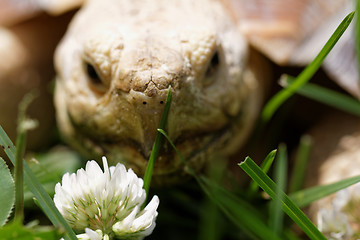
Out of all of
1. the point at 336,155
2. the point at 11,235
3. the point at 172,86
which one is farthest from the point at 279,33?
the point at 11,235

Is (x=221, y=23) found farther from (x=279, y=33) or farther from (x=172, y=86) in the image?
(x=172, y=86)

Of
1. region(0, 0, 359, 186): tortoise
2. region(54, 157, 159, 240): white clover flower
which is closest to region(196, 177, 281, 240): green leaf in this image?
region(0, 0, 359, 186): tortoise

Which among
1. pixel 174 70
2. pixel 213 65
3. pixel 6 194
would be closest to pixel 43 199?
pixel 6 194

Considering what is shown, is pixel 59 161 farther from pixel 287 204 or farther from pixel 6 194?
pixel 287 204

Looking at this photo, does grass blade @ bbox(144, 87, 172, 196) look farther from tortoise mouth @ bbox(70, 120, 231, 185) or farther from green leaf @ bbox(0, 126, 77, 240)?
green leaf @ bbox(0, 126, 77, 240)

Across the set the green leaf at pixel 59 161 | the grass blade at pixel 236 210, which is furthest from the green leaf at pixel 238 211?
the green leaf at pixel 59 161

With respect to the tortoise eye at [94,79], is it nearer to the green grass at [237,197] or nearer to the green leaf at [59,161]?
the green grass at [237,197]
